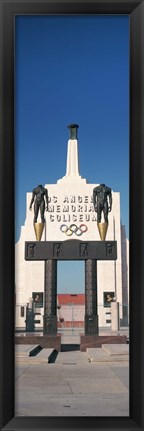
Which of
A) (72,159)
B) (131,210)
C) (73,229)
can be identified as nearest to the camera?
(131,210)

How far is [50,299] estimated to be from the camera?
16.6 m

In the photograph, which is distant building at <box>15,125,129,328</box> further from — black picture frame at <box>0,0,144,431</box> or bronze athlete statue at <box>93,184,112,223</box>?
black picture frame at <box>0,0,144,431</box>

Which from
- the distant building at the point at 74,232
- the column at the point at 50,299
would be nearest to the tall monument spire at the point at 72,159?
the distant building at the point at 74,232

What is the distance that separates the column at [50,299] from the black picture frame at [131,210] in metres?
13.0

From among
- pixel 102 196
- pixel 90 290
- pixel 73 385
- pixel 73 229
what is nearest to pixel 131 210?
pixel 73 385

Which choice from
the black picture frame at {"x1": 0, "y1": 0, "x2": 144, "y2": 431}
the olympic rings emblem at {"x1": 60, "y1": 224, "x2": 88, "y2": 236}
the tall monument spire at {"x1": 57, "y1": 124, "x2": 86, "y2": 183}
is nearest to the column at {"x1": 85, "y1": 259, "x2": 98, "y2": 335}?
the black picture frame at {"x1": 0, "y1": 0, "x2": 144, "y2": 431}

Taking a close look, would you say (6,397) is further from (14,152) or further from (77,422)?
(14,152)

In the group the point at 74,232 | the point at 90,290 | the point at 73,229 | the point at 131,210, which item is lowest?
the point at 90,290

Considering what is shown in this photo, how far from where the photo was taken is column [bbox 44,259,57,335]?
16.4 m

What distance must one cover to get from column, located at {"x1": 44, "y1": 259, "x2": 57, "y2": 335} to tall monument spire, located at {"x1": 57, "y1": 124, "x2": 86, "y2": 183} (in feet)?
67.8

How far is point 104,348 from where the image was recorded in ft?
49.1

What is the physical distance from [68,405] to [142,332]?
129 inches

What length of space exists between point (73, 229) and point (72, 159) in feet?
14.9

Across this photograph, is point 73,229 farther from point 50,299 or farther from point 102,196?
point 50,299
